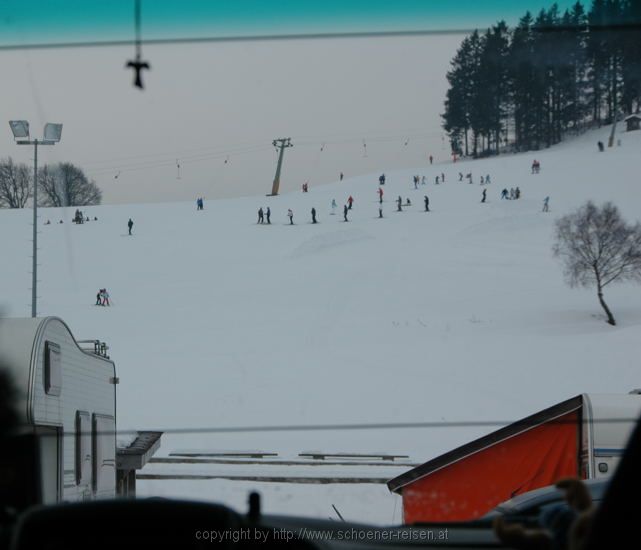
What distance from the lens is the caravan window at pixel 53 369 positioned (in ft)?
19.4

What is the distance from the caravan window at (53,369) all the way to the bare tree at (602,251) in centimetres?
1359

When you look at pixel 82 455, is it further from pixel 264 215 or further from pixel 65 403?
pixel 264 215

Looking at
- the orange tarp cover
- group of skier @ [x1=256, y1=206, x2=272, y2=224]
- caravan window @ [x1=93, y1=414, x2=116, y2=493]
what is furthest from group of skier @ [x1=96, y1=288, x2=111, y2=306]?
the orange tarp cover

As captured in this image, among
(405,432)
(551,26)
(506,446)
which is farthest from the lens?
(405,432)

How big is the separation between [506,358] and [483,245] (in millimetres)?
18779

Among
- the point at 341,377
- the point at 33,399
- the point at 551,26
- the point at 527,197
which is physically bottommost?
the point at 341,377

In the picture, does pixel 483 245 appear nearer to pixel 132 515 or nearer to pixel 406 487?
pixel 406 487

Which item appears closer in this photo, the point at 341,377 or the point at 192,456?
the point at 192,456

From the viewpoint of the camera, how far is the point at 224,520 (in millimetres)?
1500

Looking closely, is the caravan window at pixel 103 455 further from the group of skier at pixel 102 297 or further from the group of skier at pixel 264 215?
the group of skier at pixel 264 215

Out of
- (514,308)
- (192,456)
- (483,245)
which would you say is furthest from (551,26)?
(483,245)

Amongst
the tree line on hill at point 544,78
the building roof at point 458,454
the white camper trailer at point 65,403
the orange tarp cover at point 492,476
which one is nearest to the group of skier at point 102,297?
the white camper trailer at point 65,403

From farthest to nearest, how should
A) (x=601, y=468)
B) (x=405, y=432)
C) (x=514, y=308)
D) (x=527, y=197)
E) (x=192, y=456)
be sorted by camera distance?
(x=527, y=197) < (x=514, y=308) < (x=405, y=432) < (x=601, y=468) < (x=192, y=456)

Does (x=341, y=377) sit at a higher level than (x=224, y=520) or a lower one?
lower
